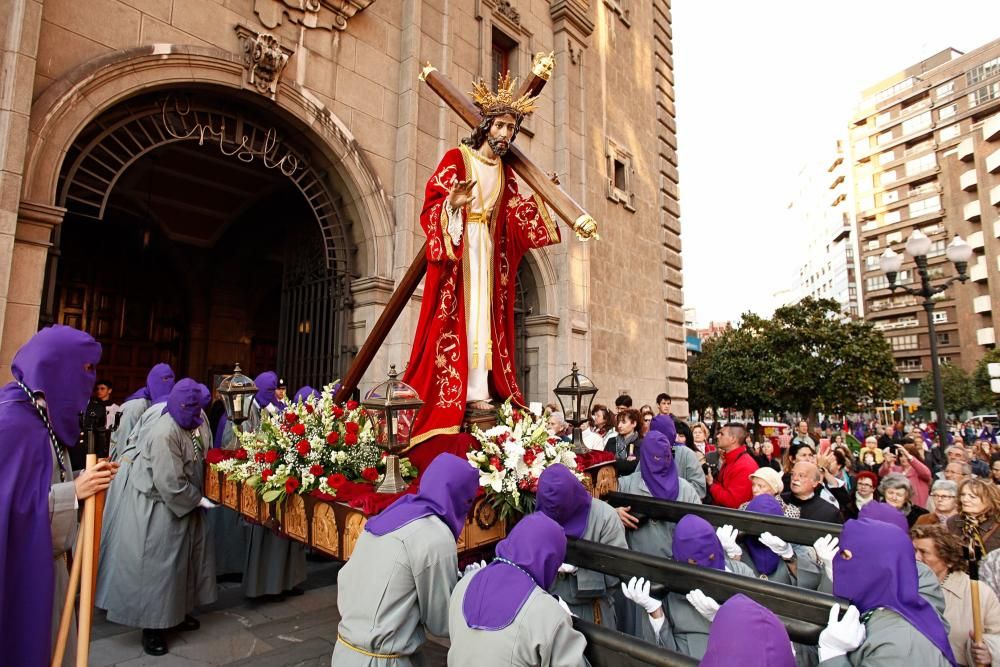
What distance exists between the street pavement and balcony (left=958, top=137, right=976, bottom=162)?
5796 cm

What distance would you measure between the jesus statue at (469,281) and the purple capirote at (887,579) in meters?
2.46

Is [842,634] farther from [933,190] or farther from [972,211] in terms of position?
[933,190]

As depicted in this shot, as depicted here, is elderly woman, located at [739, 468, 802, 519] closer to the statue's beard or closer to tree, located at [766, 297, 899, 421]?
the statue's beard

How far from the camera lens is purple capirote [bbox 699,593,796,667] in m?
1.69

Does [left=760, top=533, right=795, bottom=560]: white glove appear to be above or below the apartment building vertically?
below

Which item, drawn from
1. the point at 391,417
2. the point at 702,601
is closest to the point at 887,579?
the point at 702,601

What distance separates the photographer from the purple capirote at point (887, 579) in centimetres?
240

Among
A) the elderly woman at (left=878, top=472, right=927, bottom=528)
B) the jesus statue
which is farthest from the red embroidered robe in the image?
the elderly woman at (left=878, top=472, right=927, bottom=528)

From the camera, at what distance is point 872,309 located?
200 ft

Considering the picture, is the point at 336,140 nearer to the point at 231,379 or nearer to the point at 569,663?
the point at 231,379

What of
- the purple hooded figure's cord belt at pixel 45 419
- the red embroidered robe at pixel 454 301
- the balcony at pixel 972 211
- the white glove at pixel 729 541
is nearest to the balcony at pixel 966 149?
the balcony at pixel 972 211

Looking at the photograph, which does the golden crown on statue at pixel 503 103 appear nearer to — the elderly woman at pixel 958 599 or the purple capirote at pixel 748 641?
the purple capirote at pixel 748 641

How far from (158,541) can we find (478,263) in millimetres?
3462

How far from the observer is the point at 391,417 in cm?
340
